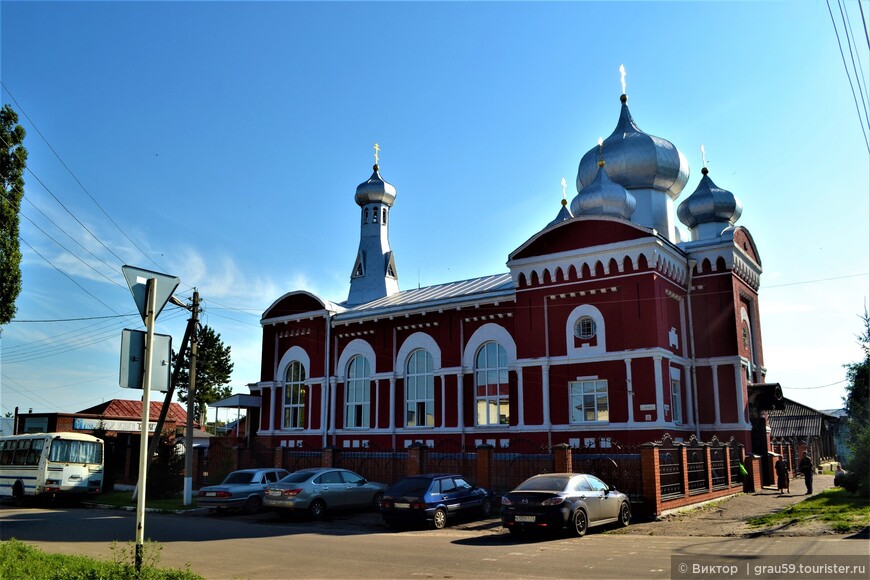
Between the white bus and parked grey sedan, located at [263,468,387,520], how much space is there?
9.83 meters

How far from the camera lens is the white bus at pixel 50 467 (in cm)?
2305

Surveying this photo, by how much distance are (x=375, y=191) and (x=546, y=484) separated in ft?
82.2

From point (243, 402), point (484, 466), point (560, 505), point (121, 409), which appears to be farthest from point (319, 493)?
point (121, 409)

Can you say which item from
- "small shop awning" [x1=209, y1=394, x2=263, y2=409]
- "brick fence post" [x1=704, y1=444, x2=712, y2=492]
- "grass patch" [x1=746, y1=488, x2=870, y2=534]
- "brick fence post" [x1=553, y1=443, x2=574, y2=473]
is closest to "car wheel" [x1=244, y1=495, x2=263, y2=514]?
"brick fence post" [x1=553, y1=443, x2=574, y2=473]

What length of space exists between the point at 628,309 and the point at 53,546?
16.6m

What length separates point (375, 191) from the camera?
36750 millimetres

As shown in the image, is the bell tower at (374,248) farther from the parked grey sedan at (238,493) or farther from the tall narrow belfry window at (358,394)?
the parked grey sedan at (238,493)

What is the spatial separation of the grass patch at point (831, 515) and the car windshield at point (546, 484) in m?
4.17

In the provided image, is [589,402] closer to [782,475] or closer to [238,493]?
[782,475]

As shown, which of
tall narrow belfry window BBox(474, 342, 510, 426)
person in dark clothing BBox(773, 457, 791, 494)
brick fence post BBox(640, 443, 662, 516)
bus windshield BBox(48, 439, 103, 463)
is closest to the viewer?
brick fence post BBox(640, 443, 662, 516)

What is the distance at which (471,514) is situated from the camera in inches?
664

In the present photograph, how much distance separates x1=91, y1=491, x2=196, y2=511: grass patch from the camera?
20998 millimetres

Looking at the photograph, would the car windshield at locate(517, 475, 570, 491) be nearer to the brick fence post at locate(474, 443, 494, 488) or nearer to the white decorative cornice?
the brick fence post at locate(474, 443, 494, 488)

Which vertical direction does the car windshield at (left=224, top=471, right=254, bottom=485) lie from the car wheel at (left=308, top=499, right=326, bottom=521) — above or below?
above
